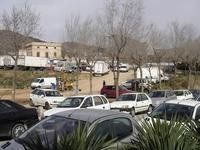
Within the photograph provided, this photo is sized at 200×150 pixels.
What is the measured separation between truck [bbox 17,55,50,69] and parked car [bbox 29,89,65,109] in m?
38.9

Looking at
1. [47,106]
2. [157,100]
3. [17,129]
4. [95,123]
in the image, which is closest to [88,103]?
[17,129]

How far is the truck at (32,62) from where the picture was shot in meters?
73.9

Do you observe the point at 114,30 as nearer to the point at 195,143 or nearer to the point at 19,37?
the point at 19,37

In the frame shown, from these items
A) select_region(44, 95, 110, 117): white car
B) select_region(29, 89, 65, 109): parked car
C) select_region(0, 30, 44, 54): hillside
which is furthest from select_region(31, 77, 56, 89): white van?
select_region(44, 95, 110, 117): white car

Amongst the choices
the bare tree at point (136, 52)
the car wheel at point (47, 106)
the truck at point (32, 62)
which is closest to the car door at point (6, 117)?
the car wheel at point (47, 106)

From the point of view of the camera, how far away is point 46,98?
32500 mm

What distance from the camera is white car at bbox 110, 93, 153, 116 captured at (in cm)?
2593

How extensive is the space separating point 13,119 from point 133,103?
43.6ft

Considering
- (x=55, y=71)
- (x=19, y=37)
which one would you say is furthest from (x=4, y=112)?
(x=55, y=71)

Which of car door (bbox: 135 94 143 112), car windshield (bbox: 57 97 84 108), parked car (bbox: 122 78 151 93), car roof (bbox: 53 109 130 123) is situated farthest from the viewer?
parked car (bbox: 122 78 151 93)

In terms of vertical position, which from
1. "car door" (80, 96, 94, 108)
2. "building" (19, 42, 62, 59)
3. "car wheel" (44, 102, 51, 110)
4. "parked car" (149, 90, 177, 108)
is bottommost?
"car wheel" (44, 102, 51, 110)

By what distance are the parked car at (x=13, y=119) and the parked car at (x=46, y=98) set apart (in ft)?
54.7

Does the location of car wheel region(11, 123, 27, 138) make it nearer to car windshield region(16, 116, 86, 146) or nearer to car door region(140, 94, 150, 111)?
car windshield region(16, 116, 86, 146)

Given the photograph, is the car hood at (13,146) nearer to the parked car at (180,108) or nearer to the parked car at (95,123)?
the parked car at (95,123)
